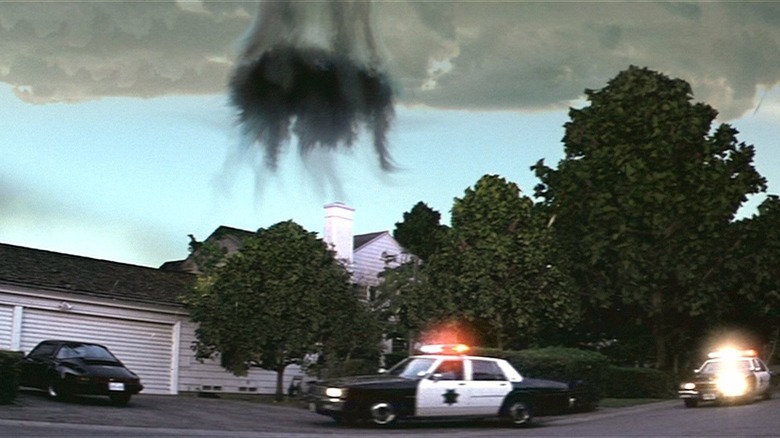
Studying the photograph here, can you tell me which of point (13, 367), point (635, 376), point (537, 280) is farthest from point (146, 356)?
→ point (635, 376)

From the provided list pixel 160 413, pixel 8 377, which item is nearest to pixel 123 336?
pixel 160 413

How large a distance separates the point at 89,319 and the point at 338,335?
752 centimetres

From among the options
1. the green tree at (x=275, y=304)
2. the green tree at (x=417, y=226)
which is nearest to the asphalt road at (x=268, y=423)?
the green tree at (x=275, y=304)

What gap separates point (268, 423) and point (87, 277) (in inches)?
483

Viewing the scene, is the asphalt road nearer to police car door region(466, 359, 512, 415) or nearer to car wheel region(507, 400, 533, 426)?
car wheel region(507, 400, 533, 426)

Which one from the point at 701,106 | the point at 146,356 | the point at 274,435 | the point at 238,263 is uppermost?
the point at 701,106

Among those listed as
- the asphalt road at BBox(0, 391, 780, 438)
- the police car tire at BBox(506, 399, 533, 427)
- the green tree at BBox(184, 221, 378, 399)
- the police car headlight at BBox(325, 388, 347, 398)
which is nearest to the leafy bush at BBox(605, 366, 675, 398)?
the asphalt road at BBox(0, 391, 780, 438)

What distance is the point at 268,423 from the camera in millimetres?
25219

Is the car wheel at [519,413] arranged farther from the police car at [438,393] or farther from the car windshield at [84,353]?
the car windshield at [84,353]

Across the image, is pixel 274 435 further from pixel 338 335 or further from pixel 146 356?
pixel 146 356

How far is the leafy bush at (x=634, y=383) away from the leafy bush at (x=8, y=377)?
64.9 ft

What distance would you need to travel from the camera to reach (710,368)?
33625mm

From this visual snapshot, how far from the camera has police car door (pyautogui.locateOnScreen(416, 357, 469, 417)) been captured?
2494 cm

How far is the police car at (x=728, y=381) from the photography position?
3206cm
